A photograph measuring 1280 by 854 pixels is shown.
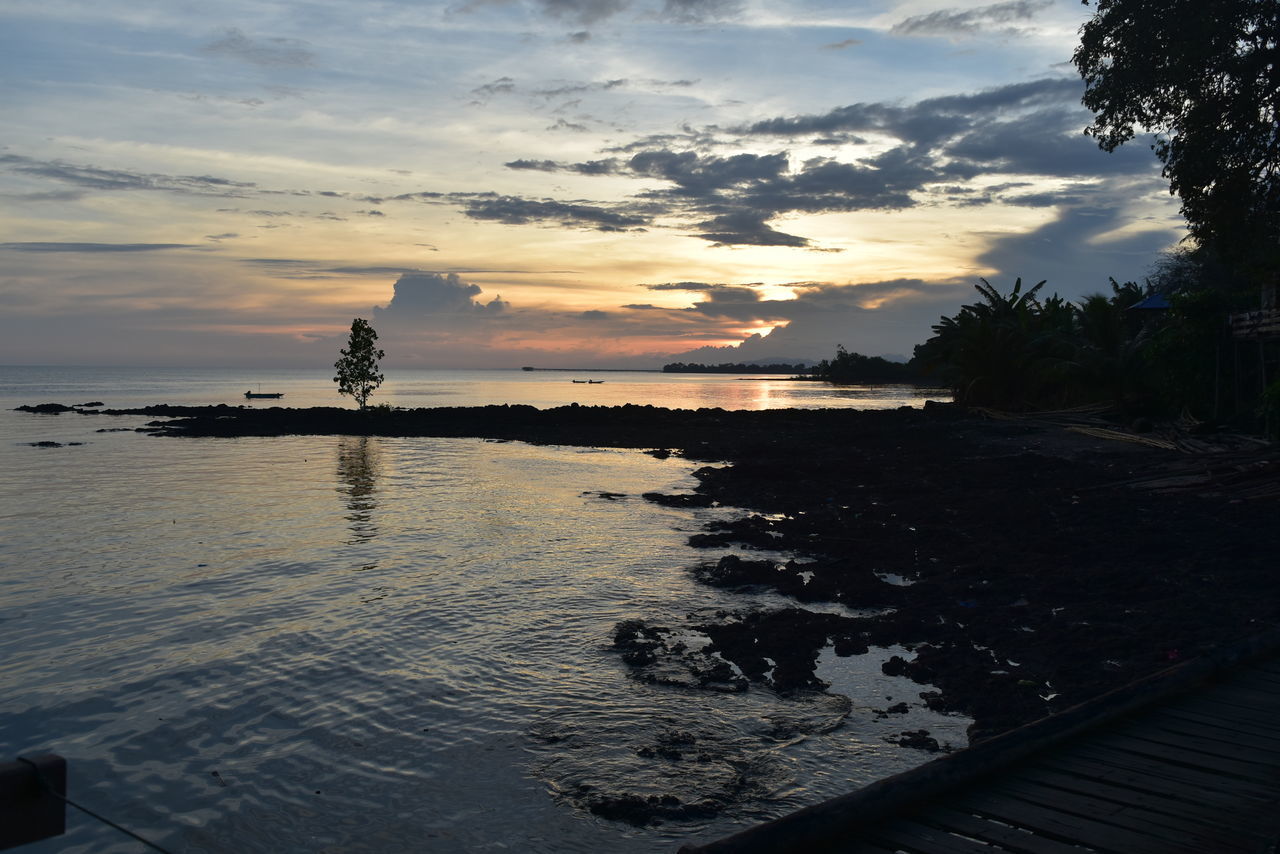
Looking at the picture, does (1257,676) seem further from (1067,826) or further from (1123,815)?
(1067,826)

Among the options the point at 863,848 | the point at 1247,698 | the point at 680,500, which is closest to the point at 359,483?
the point at 680,500

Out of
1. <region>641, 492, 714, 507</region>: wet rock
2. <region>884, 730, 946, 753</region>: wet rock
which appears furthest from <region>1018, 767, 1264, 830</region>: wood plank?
<region>641, 492, 714, 507</region>: wet rock

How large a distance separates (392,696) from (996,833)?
6.16 meters

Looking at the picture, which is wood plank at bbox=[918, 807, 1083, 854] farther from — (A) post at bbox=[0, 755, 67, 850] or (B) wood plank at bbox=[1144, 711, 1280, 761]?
(A) post at bbox=[0, 755, 67, 850]

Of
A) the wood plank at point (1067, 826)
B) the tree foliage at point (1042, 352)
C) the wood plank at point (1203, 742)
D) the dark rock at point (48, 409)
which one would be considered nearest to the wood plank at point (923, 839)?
the wood plank at point (1067, 826)

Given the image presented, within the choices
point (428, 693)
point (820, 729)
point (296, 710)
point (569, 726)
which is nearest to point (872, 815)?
point (820, 729)

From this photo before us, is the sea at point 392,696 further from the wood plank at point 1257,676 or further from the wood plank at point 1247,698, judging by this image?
the wood plank at point 1257,676

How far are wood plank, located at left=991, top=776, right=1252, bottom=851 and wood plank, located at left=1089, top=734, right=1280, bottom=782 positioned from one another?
80 cm

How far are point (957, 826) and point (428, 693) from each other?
5784 mm

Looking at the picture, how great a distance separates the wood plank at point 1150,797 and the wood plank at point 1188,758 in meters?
0.38

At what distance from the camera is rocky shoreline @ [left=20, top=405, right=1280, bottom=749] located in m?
8.99

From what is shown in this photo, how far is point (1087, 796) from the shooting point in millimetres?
4941

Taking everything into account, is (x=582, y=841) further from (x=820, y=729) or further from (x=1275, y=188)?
(x=1275, y=188)

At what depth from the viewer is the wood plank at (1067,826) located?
439 cm
